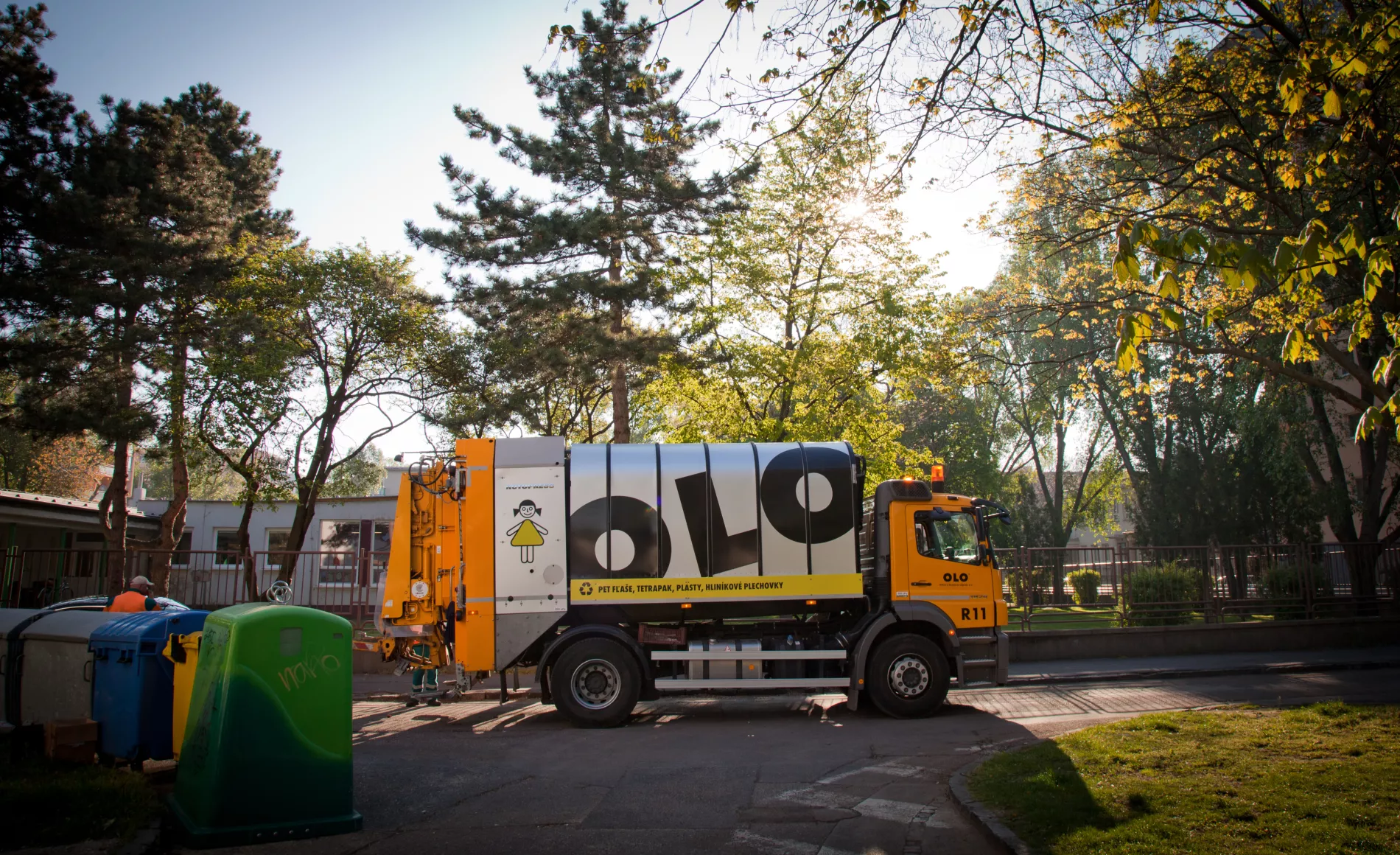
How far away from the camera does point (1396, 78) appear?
766 cm

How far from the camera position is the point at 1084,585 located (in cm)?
1811

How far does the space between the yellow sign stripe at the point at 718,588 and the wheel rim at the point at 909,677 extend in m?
1.04

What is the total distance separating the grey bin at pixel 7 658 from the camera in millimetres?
8680

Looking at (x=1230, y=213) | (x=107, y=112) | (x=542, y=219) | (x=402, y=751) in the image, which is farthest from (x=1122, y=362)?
(x=107, y=112)

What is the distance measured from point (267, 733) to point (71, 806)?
145 cm

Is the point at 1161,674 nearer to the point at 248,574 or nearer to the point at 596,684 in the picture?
the point at 596,684

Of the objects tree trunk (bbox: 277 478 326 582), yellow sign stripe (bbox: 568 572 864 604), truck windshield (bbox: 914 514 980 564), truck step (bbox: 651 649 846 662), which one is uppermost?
tree trunk (bbox: 277 478 326 582)

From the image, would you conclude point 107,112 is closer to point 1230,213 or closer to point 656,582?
point 656,582

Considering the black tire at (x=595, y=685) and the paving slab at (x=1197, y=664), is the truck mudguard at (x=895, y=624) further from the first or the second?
the paving slab at (x=1197, y=664)

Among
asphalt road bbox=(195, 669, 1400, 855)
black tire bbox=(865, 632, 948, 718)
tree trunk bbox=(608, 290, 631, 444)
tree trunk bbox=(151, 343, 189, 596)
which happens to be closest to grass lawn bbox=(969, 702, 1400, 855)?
asphalt road bbox=(195, 669, 1400, 855)

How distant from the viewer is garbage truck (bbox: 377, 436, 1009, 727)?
37.0ft

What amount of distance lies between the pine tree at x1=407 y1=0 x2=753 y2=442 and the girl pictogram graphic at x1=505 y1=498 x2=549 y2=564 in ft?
36.7

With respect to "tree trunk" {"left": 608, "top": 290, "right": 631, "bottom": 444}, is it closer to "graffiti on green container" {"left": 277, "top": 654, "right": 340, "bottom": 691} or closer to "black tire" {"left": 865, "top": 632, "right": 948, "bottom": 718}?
"black tire" {"left": 865, "top": 632, "right": 948, "bottom": 718}

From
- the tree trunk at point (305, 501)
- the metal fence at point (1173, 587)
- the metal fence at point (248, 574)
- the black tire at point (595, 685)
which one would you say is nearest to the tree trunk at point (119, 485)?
the metal fence at point (248, 574)
